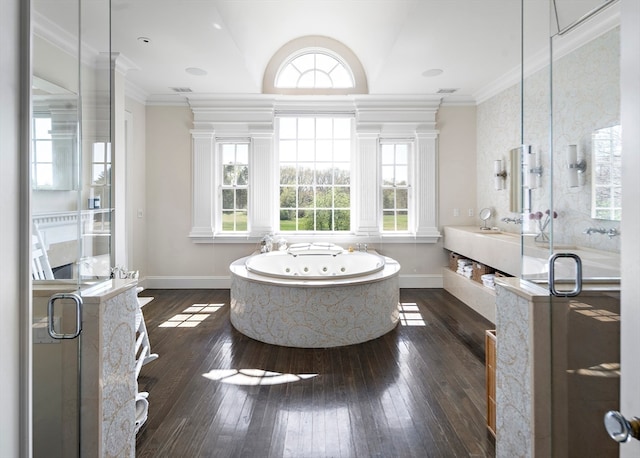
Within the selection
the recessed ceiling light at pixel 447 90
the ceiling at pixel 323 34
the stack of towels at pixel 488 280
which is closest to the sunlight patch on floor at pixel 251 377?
the stack of towels at pixel 488 280

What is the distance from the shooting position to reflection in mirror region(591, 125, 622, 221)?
3.04 ft

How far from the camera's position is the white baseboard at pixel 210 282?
5195 mm

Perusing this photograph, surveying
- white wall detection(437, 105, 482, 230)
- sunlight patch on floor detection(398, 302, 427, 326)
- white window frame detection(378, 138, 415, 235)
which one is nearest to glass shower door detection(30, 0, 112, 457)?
sunlight patch on floor detection(398, 302, 427, 326)

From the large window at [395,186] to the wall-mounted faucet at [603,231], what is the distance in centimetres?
420

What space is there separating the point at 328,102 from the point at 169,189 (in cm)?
250

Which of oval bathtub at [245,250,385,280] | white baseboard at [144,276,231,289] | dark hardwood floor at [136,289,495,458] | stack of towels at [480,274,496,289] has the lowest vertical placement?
dark hardwood floor at [136,289,495,458]

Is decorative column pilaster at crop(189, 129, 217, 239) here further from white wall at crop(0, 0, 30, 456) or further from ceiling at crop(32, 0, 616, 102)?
white wall at crop(0, 0, 30, 456)

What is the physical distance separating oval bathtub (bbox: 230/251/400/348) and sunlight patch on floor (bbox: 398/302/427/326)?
330mm

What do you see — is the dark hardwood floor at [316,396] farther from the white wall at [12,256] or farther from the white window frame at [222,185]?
the white window frame at [222,185]

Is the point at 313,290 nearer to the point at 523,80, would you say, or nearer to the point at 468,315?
the point at 468,315

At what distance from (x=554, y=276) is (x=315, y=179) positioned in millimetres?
4306

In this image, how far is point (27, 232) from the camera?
0.92m

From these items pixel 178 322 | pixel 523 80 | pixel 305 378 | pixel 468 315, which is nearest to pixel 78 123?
pixel 523 80

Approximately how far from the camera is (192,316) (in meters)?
3.98
